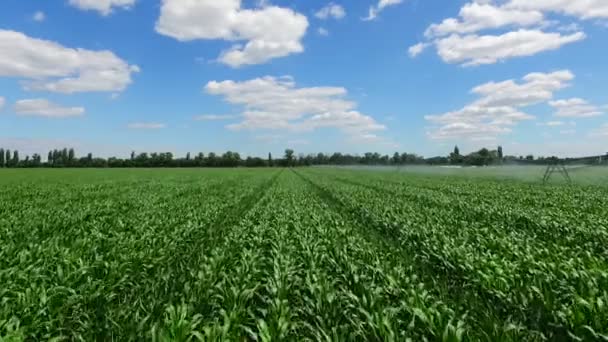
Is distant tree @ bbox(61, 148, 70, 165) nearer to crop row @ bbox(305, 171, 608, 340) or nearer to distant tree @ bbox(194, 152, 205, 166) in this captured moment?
distant tree @ bbox(194, 152, 205, 166)

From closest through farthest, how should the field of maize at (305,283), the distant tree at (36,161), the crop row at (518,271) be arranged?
the field of maize at (305,283) → the crop row at (518,271) → the distant tree at (36,161)

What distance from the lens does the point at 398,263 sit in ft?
28.2

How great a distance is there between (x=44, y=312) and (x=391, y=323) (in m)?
4.60

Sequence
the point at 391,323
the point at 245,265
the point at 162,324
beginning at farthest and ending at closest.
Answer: the point at 245,265 < the point at 162,324 < the point at 391,323

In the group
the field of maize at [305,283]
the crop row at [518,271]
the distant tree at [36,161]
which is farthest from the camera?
the distant tree at [36,161]

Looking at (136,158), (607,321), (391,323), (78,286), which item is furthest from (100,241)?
(136,158)

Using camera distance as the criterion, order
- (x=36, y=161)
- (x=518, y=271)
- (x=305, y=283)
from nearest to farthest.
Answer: (x=305, y=283)
(x=518, y=271)
(x=36, y=161)

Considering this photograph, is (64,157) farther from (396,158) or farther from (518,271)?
(518,271)

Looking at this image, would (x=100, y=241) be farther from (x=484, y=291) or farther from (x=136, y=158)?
(x=136, y=158)

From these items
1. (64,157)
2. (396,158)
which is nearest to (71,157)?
(64,157)

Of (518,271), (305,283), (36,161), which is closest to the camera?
(305,283)

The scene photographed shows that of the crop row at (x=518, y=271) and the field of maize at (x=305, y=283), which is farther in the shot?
the crop row at (x=518, y=271)

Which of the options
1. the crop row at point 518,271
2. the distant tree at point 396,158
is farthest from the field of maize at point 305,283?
the distant tree at point 396,158

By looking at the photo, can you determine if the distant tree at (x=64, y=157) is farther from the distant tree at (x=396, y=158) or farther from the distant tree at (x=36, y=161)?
the distant tree at (x=396, y=158)
